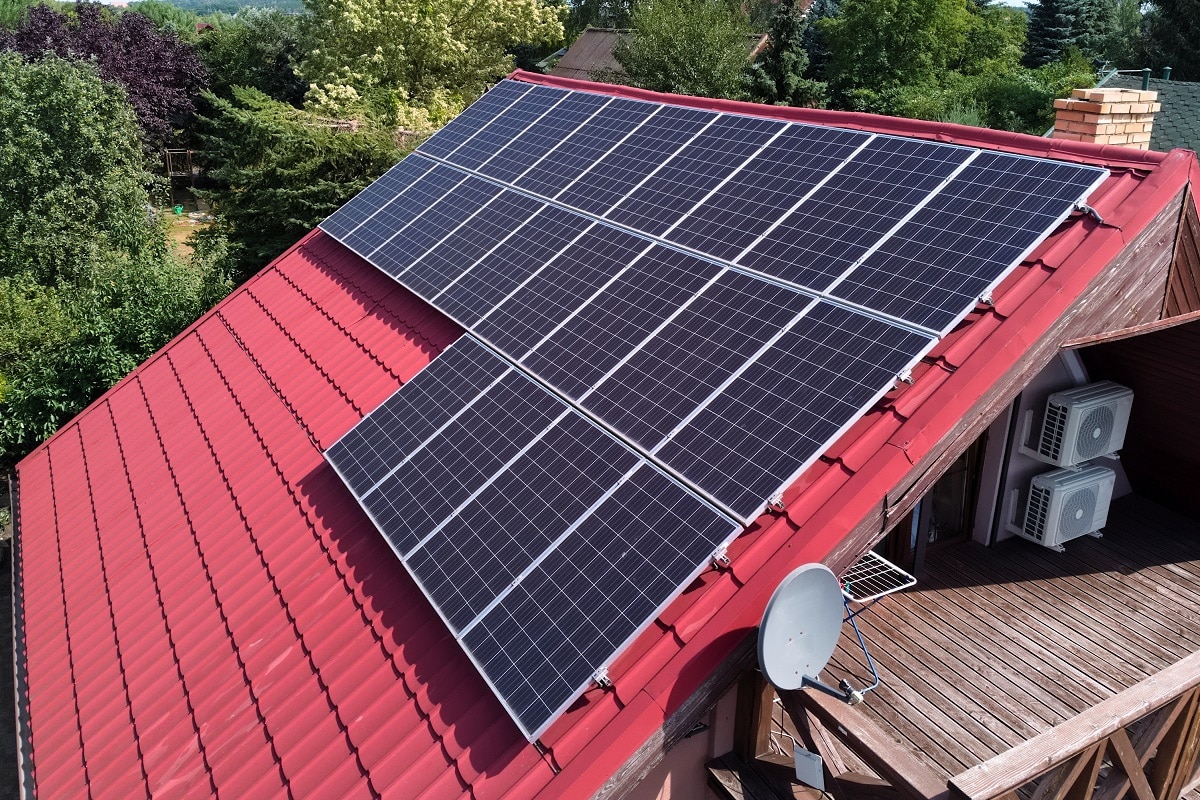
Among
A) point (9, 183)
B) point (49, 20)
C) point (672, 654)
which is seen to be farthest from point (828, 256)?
point (49, 20)

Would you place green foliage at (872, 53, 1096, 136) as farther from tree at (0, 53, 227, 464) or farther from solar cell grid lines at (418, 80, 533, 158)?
tree at (0, 53, 227, 464)

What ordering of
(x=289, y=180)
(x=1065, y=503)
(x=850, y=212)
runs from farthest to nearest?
(x=289, y=180), (x=1065, y=503), (x=850, y=212)

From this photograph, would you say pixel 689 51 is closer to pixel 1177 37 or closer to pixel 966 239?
pixel 1177 37

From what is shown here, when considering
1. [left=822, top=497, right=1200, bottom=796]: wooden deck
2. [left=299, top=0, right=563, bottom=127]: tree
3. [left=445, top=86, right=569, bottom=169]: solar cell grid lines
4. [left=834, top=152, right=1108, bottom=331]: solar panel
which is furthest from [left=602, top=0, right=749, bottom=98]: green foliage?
[left=834, top=152, right=1108, bottom=331]: solar panel

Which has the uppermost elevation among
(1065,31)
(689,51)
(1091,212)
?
(1091,212)

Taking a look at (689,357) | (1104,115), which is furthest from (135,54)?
(1104,115)

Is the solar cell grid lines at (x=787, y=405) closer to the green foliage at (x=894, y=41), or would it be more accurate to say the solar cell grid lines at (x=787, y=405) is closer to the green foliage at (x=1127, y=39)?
the green foliage at (x=1127, y=39)
